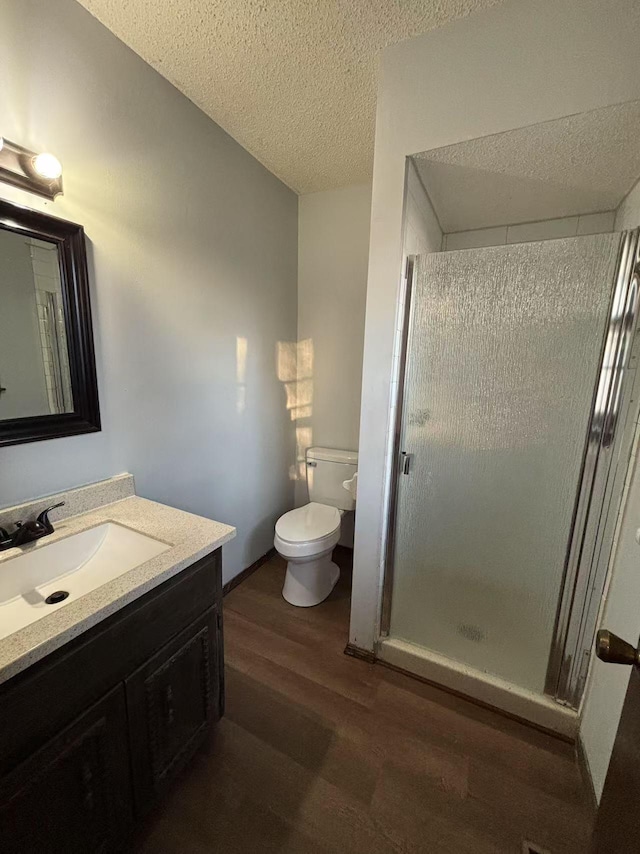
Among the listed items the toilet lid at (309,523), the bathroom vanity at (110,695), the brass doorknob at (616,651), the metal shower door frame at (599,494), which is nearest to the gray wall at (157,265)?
the toilet lid at (309,523)

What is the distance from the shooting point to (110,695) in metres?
0.86

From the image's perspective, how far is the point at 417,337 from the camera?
4.83 feet

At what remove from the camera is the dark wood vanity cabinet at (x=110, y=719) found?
2.30 ft

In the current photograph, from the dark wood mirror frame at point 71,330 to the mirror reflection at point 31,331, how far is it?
18 millimetres

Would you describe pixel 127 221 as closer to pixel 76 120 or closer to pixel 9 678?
pixel 76 120

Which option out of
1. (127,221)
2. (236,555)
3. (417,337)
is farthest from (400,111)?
(236,555)

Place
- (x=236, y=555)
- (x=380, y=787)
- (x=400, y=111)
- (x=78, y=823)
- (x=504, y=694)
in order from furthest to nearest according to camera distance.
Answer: (x=236, y=555) → (x=504, y=694) → (x=400, y=111) → (x=380, y=787) → (x=78, y=823)

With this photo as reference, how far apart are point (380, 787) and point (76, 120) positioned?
8.27 feet

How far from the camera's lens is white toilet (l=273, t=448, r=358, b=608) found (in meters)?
1.94

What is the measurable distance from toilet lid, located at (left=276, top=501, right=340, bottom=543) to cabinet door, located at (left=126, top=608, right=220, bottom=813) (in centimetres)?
81

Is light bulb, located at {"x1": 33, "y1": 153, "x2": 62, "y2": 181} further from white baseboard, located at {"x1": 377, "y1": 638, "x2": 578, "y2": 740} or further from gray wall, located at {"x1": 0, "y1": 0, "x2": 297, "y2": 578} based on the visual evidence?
white baseboard, located at {"x1": 377, "y1": 638, "x2": 578, "y2": 740}

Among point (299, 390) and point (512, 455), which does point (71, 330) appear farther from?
point (512, 455)

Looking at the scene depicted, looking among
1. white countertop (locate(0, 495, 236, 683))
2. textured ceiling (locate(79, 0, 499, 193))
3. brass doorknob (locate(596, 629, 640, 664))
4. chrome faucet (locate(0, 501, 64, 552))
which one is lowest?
white countertop (locate(0, 495, 236, 683))

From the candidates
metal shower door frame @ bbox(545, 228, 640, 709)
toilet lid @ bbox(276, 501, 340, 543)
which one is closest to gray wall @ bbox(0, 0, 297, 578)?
toilet lid @ bbox(276, 501, 340, 543)
